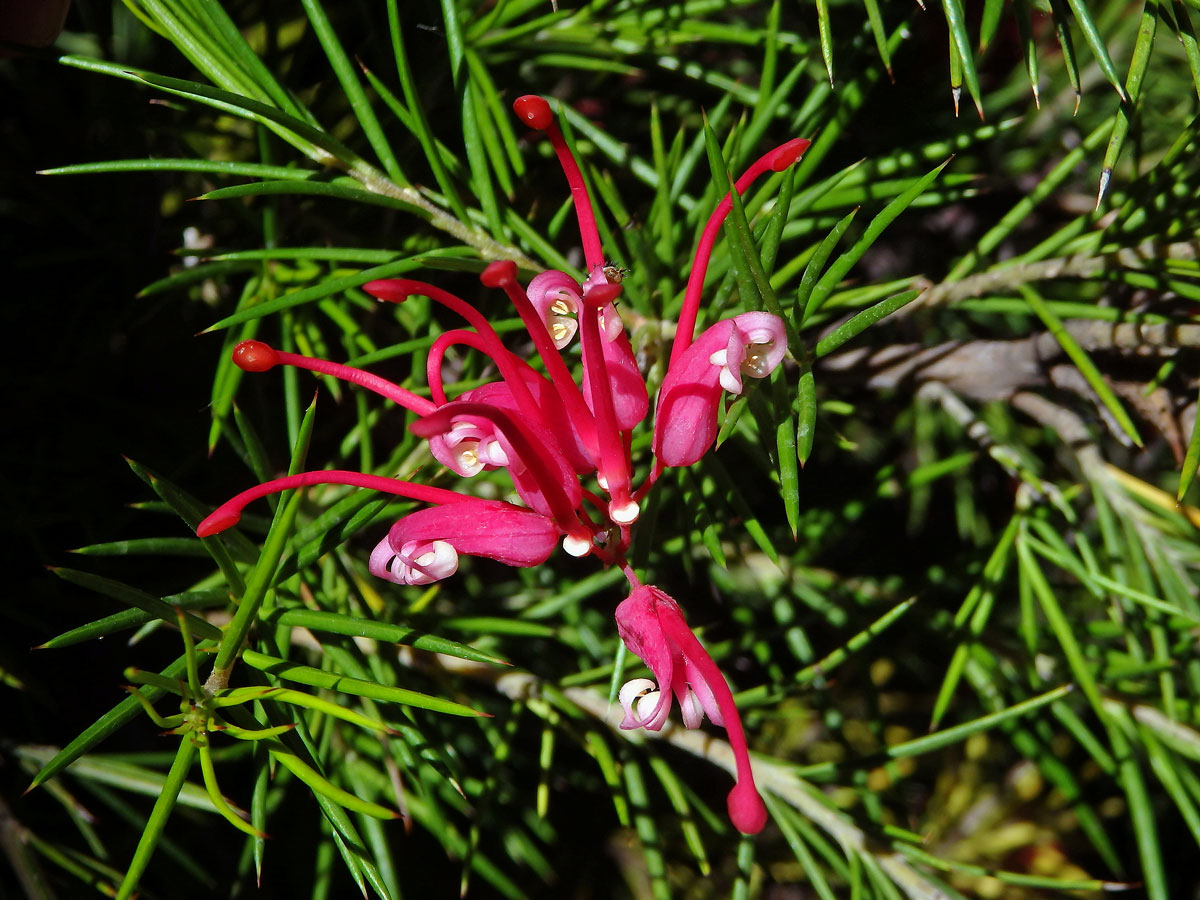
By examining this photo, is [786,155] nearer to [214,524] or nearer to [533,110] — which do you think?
[533,110]

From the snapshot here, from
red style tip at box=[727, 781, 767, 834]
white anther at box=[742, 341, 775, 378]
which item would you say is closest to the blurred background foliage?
white anther at box=[742, 341, 775, 378]

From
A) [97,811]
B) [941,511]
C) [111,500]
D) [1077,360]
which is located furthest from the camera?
[941,511]

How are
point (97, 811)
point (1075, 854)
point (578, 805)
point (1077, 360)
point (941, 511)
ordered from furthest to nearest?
1. point (1075, 854)
2. point (941, 511)
3. point (578, 805)
4. point (97, 811)
5. point (1077, 360)

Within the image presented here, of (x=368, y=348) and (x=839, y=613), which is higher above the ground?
(x=368, y=348)

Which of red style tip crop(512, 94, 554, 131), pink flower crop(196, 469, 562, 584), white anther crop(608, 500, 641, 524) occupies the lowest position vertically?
white anther crop(608, 500, 641, 524)

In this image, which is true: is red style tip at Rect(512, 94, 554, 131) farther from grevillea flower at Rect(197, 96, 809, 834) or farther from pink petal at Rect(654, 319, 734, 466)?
pink petal at Rect(654, 319, 734, 466)

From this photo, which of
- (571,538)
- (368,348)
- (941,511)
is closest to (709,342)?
(571,538)

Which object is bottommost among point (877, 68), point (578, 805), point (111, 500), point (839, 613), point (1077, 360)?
point (578, 805)

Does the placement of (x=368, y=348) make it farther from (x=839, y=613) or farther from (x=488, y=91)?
(x=839, y=613)
